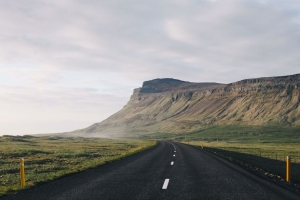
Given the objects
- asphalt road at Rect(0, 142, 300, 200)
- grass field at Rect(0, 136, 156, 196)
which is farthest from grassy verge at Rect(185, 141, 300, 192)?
grass field at Rect(0, 136, 156, 196)

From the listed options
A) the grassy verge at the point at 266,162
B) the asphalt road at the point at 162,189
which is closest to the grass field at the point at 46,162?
the asphalt road at the point at 162,189

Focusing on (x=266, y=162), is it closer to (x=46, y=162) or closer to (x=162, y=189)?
(x=46, y=162)

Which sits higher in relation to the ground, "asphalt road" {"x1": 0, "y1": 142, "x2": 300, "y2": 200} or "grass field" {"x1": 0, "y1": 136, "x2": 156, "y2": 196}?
"asphalt road" {"x1": 0, "y1": 142, "x2": 300, "y2": 200}

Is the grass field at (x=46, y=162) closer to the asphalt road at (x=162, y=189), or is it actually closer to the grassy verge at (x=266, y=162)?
the asphalt road at (x=162, y=189)

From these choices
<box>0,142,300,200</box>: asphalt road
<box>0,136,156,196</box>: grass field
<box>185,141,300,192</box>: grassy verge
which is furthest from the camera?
<box>185,141,300,192</box>: grassy verge

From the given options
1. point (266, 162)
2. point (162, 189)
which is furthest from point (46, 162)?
point (162, 189)

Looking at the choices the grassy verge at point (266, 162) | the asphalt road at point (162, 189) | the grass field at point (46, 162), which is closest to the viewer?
the asphalt road at point (162, 189)

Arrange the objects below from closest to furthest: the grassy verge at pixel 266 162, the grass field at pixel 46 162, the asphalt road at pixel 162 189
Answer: the asphalt road at pixel 162 189, the grass field at pixel 46 162, the grassy verge at pixel 266 162

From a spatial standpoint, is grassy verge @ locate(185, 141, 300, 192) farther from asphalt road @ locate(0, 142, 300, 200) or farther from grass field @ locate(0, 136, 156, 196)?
grass field @ locate(0, 136, 156, 196)

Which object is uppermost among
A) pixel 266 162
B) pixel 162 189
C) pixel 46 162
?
pixel 162 189

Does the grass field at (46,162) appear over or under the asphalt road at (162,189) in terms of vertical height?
under

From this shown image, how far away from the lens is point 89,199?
11398 millimetres

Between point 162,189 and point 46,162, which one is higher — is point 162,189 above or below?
above

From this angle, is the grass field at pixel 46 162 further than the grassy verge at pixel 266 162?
A: No
